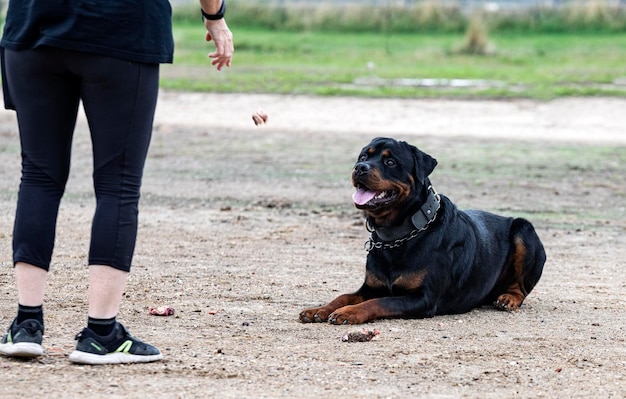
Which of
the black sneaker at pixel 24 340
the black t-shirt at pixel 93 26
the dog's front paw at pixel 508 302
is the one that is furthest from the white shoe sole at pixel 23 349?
the dog's front paw at pixel 508 302

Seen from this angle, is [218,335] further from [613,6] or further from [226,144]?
[613,6]

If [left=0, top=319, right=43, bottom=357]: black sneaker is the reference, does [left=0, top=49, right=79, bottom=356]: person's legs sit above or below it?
above

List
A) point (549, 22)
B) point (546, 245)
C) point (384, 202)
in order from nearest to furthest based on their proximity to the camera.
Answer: point (384, 202) < point (546, 245) < point (549, 22)

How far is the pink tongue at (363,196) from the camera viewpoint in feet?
21.9

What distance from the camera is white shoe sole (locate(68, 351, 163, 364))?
4941 mm

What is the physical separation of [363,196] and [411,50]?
23.6 m

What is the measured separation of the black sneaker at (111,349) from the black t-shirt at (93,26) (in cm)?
112

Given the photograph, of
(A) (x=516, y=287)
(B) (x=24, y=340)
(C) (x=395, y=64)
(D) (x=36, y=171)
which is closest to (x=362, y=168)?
(A) (x=516, y=287)

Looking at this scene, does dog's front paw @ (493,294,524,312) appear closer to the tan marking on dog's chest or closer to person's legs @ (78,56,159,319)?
the tan marking on dog's chest

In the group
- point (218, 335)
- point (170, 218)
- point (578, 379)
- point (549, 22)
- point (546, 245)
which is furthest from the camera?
point (549, 22)

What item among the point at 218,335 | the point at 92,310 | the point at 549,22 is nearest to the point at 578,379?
the point at 218,335

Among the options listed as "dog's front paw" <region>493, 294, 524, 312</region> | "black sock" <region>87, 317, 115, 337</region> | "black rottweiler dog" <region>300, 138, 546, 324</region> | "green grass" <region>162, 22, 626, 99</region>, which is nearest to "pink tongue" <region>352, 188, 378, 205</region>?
"black rottweiler dog" <region>300, 138, 546, 324</region>

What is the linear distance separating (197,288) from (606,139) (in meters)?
10.8

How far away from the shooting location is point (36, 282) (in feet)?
16.4
